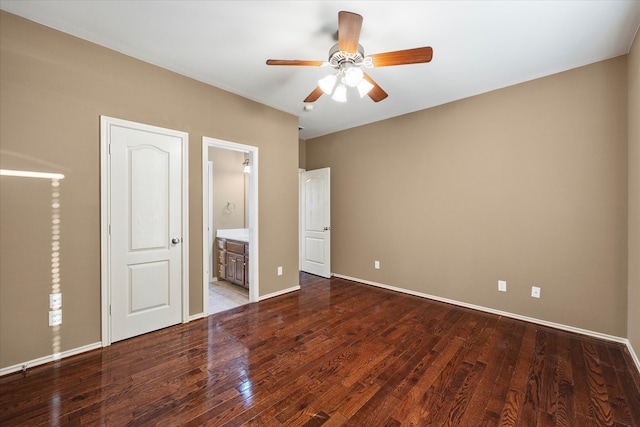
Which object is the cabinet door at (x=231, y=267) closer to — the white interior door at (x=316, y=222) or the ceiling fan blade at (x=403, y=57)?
the white interior door at (x=316, y=222)

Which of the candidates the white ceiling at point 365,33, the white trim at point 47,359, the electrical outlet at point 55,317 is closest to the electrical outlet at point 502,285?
the white ceiling at point 365,33

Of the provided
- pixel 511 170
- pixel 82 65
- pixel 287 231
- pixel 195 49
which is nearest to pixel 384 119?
pixel 511 170

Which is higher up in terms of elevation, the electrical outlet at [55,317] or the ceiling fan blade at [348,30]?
the ceiling fan blade at [348,30]

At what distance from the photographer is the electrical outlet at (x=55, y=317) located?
2.27 metres

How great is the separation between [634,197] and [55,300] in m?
5.03

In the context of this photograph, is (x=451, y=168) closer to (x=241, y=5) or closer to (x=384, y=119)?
(x=384, y=119)

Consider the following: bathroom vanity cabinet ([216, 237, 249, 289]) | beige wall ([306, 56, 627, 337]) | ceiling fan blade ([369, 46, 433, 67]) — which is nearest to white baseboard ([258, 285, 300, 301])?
bathroom vanity cabinet ([216, 237, 249, 289])

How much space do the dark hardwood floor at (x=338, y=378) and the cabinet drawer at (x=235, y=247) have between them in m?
1.30

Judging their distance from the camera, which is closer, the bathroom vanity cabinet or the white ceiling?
the white ceiling

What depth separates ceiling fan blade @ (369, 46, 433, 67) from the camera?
1963mm

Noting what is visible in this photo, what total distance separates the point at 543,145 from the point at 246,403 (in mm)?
3770

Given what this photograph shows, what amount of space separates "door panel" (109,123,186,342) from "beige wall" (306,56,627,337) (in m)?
2.95

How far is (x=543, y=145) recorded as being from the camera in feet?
9.87

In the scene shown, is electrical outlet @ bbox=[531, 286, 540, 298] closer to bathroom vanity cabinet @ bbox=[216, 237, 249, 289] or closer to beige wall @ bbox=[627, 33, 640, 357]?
beige wall @ bbox=[627, 33, 640, 357]
